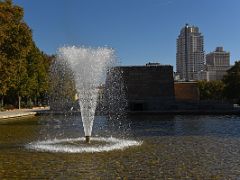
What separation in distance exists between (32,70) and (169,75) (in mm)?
17650

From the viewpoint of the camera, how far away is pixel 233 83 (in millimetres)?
63594

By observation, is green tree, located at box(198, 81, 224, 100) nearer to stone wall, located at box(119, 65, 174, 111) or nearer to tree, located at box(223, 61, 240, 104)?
tree, located at box(223, 61, 240, 104)

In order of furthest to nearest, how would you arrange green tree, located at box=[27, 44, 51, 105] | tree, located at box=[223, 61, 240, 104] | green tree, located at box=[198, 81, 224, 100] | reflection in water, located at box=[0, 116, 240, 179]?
green tree, located at box=[198, 81, 224, 100] < tree, located at box=[223, 61, 240, 104] < green tree, located at box=[27, 44, 51, 105] < reflection in water, located at box=[0, 116, 240, 179]

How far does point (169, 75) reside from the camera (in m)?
51.6

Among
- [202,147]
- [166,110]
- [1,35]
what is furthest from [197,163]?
[166,110]

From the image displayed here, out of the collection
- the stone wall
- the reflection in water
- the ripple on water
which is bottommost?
the reflection in water

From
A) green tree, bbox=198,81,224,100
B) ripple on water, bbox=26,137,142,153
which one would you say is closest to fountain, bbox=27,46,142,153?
ripple on water, bbox=26,137,142,153

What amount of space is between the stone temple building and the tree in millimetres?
15715

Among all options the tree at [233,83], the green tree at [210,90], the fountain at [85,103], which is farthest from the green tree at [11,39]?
the green tree at [210,90]

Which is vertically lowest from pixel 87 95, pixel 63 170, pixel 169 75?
pixel 63 170

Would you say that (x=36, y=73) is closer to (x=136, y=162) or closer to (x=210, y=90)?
(x=210, y=90)

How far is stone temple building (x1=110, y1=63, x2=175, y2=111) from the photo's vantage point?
167ft

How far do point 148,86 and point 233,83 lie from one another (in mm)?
18165

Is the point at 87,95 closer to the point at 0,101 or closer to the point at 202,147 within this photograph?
the point at 202,147
